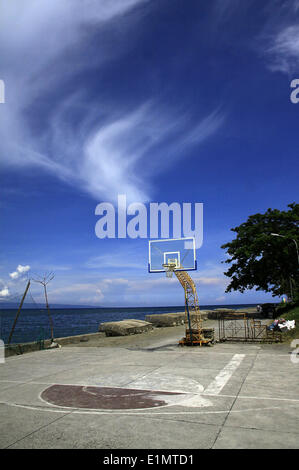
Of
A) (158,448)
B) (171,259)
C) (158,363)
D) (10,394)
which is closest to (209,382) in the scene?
(158,363)

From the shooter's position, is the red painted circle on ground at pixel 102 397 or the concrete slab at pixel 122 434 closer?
the concrete slab at pixel 122 434

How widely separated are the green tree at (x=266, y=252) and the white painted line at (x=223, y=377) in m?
33.7

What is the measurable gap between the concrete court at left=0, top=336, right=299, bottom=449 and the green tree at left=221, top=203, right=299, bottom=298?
32.8m

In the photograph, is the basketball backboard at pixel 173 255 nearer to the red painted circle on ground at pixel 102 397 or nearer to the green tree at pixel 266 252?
the red painted circle on ground at pixel 102 397

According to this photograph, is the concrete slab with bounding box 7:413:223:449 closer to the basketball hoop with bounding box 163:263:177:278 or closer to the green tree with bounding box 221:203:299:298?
the basketball hoop with bounding box 163:263:177:278

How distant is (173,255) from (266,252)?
30.8 metres

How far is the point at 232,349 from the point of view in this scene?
23594 millimetres

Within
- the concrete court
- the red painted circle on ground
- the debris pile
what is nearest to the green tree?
the debris pile

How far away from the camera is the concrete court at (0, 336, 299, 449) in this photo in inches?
307

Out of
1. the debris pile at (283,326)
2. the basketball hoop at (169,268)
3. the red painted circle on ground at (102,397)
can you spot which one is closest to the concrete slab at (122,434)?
the red painted circle on ground at (102,397)

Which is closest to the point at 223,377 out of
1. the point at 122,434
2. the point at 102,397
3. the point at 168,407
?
the point at 168,407

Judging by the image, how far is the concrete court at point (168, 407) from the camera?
7.80m

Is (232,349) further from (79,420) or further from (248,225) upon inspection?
(248,225)
